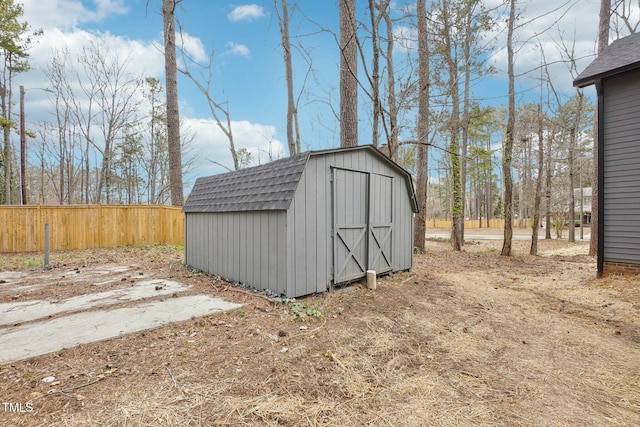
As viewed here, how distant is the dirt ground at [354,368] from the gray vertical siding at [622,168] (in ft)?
5.79

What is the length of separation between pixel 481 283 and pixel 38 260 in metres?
10.5

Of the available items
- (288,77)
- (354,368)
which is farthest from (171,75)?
(354,368)

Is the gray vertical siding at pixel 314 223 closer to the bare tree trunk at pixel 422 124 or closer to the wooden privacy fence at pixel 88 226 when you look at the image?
the bare tree trunk at pixel 422 124

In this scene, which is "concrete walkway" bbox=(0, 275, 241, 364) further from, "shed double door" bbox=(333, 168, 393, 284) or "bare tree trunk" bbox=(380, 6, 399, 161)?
"bare tree trunk" bbox=(380, 6, 399, 161)

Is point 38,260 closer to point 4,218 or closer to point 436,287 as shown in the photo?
point 4,218

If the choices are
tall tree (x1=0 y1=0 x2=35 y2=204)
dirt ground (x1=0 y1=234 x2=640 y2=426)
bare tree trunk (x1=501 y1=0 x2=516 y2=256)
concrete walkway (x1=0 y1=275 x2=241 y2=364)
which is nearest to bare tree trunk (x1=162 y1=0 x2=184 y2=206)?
tall tree (x1=0 y1=0 x2=35 y2=204)

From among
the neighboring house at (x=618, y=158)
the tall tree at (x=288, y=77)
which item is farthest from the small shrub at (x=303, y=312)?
the tall tree at (x=288, y=77)

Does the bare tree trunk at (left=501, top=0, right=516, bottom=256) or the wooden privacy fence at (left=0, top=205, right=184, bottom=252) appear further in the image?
the bare tree trunk at (left=501, top=0, right=516, bottom=256)

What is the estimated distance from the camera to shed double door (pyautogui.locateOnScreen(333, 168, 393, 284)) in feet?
15.3

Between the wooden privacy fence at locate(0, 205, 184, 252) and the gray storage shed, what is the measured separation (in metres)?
5.50

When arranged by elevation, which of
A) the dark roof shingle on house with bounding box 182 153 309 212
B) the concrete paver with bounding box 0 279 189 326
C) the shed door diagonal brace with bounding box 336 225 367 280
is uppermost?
the dark roof shingle on house with bounding box 182 153 309 212

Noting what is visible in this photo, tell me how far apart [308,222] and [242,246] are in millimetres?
1355

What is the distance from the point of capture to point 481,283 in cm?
594

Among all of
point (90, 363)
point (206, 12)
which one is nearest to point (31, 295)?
point (90, 363)
